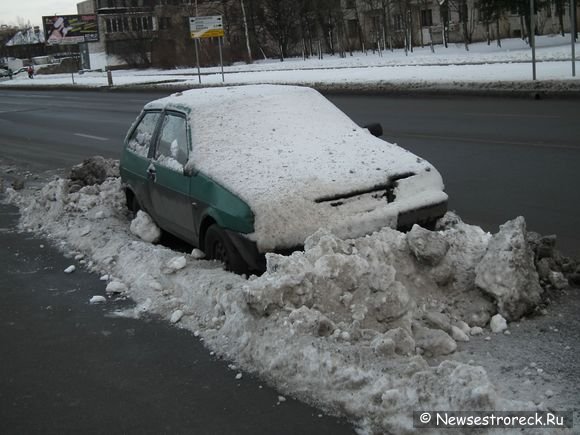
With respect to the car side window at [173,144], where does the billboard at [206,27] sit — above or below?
above

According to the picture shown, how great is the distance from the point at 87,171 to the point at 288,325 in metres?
6.96

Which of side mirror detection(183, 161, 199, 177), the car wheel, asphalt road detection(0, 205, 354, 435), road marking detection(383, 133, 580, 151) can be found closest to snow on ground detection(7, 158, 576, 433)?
asphalt road detection(0, 205, 354, 435)

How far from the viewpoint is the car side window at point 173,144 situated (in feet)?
22.8

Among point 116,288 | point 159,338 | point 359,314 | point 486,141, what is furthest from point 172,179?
point 486,141

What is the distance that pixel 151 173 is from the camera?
295 inches

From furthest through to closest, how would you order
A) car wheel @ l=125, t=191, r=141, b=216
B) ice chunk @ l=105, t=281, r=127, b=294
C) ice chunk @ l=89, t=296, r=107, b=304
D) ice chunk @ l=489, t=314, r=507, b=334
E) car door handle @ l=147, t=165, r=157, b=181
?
car wheel @ l=125, t=191, r=141, b=216
car door handle @ l=147, t=165, r=157, b=181
ice chunk @ l=105, t=281, r=127, b=294
ice chunk @ l=89, t=296, r=107, b=304
ice chunk @ l=489, t=314, r=507, b=334

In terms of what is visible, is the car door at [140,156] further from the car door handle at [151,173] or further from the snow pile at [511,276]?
the snow pile at [511,276]

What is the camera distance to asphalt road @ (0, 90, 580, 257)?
27.3ft

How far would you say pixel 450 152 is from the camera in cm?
1224

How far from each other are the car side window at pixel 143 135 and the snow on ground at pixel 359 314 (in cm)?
179

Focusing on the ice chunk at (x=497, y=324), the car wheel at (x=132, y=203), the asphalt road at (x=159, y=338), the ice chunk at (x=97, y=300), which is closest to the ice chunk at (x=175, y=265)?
the ice chunk at (x=97, y=300)

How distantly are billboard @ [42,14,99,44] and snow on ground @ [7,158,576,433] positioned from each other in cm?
6861

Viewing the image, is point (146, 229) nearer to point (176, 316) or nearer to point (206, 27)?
point (176, 316)

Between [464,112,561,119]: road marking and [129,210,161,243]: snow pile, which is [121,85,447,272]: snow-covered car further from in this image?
[464,112,561,119]: road marking
